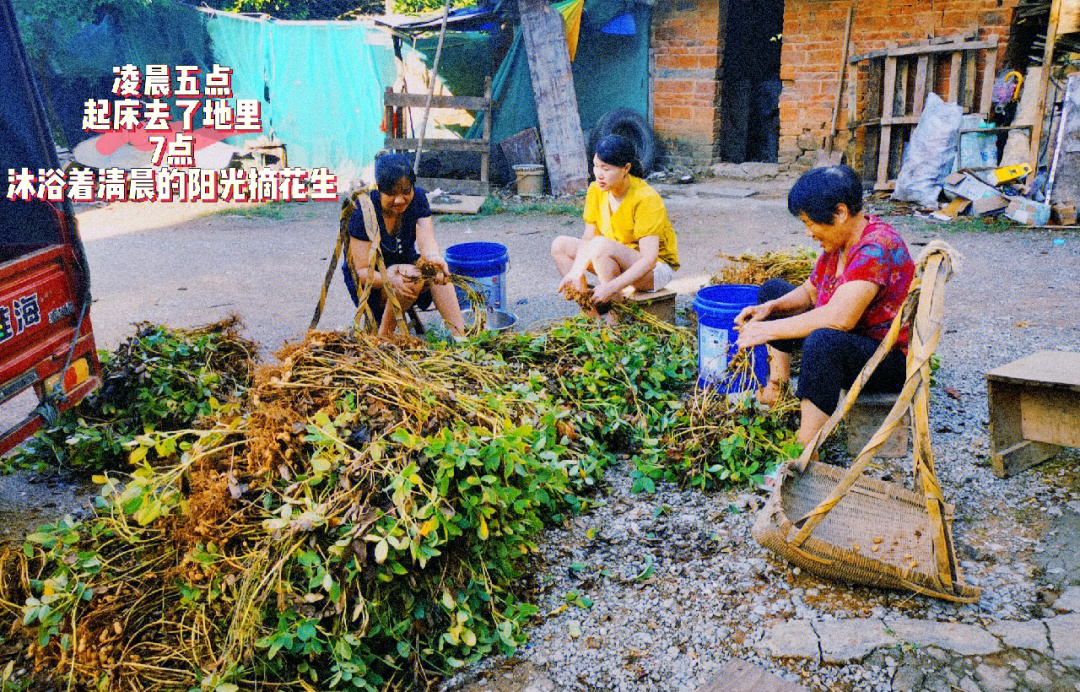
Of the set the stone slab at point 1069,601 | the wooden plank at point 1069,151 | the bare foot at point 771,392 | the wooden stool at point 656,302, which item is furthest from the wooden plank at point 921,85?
the stone slab at point 1069,601

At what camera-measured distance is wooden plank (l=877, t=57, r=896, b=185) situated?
939cm

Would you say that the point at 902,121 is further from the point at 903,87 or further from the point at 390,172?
the point at 390,172

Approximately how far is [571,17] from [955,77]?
482 cm

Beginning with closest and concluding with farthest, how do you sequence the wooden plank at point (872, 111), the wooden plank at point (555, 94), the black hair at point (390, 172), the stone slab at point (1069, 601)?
the stone slab at point (1069, 601), the black hair at point (390, 172), the wooden plank at point (872, 111), the wooden plank at point (555, 94)

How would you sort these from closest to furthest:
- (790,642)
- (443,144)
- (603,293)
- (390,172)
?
(790,642)
(390,172)
(603,293)
(443,144)

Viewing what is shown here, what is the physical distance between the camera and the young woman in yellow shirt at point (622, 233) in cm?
452

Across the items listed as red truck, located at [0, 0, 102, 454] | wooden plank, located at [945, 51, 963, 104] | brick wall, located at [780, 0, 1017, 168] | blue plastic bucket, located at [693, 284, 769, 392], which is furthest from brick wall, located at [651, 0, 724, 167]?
red truck, located at [0, 0, 102, 454]

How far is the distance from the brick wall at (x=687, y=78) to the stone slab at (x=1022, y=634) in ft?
32.1

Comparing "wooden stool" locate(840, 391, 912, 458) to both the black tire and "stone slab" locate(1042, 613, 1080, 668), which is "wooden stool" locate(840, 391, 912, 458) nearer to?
"stone slab" locate(1042, 613, 1080, 668)

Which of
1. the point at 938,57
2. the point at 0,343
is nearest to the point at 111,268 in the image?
the point at 0,343

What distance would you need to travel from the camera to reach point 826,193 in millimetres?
2977

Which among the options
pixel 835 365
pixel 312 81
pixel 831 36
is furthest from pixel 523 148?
pixel 835 365

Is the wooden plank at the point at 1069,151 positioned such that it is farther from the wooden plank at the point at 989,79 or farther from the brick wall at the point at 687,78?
the brick wall at the point at 687,78

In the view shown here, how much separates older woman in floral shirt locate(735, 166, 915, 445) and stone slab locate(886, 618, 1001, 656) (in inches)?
37.8
